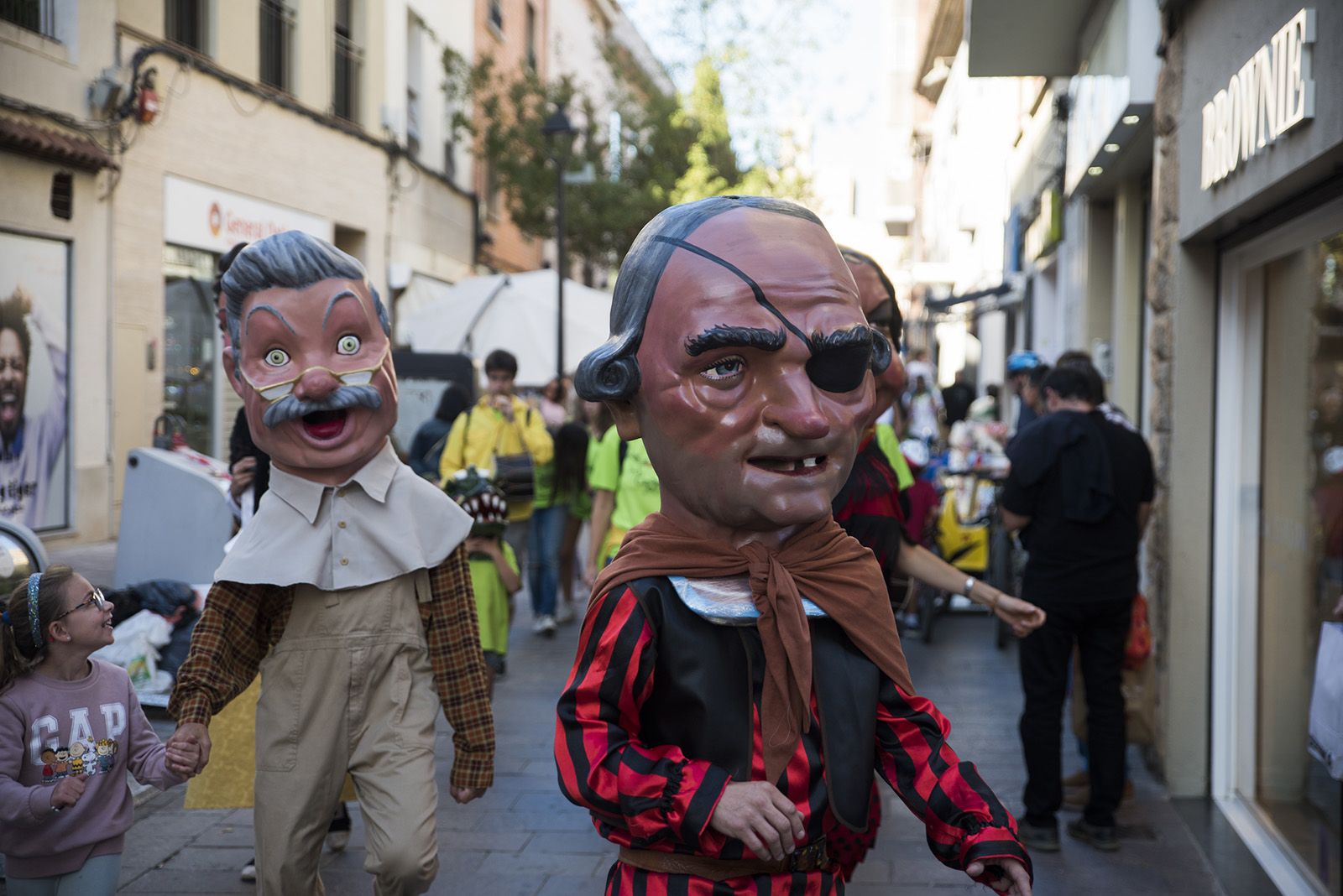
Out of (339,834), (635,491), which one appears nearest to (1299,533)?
(635,491)

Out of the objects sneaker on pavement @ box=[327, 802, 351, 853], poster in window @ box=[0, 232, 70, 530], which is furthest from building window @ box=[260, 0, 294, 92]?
sneaker on pavement @ box=[327, 802, 351, 853]

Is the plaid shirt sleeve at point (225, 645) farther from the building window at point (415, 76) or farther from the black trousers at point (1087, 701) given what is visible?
the building window at point (415, 76)

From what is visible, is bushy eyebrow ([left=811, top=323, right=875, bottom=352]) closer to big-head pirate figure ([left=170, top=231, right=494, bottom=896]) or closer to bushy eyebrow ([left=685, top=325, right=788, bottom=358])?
bushy eyebrow ([left=685, top=325, right=788, bottom=358])

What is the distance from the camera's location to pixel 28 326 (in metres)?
12.0

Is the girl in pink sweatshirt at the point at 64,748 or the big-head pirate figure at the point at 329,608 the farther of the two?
the big-head pirate figure at the point at 329,608

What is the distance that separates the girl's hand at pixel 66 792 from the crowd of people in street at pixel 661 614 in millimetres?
11

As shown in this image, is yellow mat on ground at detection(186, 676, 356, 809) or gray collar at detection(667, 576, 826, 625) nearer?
gray collar at detection(667, 576, 826, 625)

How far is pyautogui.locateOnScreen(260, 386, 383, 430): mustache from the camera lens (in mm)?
3602

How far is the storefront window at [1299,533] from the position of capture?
4871 mm

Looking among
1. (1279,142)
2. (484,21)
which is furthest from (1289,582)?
(484,21)

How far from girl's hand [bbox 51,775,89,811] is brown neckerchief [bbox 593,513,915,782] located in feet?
5.38

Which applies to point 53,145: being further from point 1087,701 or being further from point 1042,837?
point 1042,837

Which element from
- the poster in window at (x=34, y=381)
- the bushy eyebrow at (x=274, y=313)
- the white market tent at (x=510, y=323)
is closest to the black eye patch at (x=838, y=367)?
the bushy eyebrow at (x=274, y=313)

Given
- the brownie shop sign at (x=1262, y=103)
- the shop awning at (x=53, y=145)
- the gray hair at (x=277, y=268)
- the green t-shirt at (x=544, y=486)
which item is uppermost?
the shop awning at (x=53, y=145)
